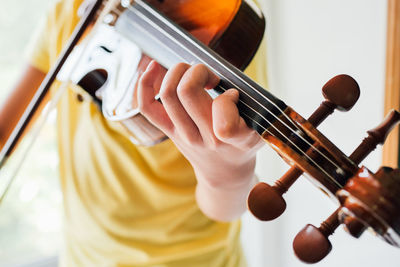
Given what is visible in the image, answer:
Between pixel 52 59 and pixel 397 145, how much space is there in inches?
27.3

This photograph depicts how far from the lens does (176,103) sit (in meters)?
0.36

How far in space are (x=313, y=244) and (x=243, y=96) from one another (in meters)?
0.15

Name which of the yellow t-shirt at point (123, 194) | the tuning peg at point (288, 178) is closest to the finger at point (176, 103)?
the tuning peg at point (288, 178)

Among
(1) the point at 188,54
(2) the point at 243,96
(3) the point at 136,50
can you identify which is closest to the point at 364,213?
(2) the point at 243,96

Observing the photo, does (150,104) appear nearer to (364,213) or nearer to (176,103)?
(176,103)

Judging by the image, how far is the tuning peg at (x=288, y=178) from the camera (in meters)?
0.31

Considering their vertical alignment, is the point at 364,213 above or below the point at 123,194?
above

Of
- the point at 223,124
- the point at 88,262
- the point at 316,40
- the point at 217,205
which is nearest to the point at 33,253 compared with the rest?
the point at 88,262

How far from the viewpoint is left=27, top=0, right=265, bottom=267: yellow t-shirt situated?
2.13 ft

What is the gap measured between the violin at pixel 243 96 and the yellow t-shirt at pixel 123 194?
0.07 meters

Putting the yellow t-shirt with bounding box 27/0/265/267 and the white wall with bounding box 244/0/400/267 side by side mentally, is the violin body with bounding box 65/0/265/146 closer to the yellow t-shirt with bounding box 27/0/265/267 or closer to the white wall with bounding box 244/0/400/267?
the yellow t-shirt with bounding box 27/0/265/267

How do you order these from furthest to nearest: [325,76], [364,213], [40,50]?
[325,76], [40,50], [364,213]

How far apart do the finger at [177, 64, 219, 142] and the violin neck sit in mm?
31

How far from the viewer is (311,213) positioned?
1156 millimetres
